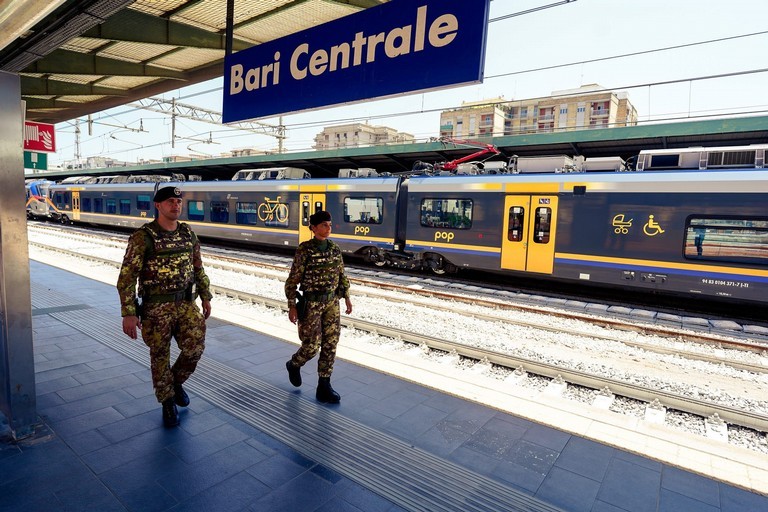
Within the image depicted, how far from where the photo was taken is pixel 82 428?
11.4ft

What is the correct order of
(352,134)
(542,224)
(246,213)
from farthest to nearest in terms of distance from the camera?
1. (352,134)
2. (246,213)
3. (542,224)

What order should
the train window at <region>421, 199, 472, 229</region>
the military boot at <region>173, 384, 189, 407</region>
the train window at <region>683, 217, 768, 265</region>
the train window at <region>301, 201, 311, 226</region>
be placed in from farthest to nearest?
the train window at <region>301, 201, 311, 226</region> → the train window at <region>421, 199, 472, 229</region> → the train window at <region>683, 217, 768, 265</region> → the military boot at <region>173, 384, 189, 407</region>

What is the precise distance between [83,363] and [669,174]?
10451mm

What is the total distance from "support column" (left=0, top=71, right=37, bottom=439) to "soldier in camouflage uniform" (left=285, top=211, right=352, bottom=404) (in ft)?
6.43

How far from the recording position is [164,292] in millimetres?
3438

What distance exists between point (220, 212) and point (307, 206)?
5.13m

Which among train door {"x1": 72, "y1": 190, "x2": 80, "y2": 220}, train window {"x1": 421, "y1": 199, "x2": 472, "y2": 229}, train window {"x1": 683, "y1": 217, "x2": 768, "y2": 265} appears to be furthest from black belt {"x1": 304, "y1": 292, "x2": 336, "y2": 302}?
train door {"x1": 72, "y1": 190, "x2": 80, "y2": 220}

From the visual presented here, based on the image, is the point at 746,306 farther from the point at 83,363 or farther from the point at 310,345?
the point at 83,363

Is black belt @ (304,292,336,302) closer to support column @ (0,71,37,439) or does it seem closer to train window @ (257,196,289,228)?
support column @ (0,71,37,439)

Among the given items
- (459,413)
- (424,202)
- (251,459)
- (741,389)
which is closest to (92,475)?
(251,459)

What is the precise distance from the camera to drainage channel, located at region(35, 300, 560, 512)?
287cm

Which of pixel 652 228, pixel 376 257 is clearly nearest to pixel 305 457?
pixel 652 228

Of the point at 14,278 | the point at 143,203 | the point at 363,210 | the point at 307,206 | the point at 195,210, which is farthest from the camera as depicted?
the point at 143,203

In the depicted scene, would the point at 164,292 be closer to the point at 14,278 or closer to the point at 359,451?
the point at 14,278
